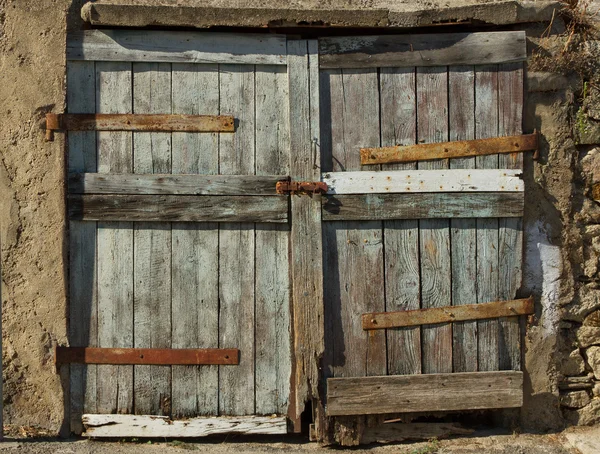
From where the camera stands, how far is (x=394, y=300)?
146 inches

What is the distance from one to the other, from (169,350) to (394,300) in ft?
4.12

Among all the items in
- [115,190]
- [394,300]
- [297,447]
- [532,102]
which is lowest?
[297,447]

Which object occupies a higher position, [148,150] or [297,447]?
[148,150]

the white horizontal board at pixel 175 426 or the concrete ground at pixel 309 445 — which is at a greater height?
the white horizontal board at pixel 175 426

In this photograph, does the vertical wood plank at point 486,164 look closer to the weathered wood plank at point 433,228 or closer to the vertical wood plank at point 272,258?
the weathered wood plank at point 433,228

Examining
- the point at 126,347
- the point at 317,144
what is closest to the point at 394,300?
the point at 317,144

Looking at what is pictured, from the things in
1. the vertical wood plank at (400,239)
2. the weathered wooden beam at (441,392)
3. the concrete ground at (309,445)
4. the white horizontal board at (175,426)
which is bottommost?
the concrete ground at (309,445)

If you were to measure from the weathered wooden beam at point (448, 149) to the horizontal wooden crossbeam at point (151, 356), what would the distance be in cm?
131

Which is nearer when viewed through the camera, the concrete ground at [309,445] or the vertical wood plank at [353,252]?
the concrete ground at [309,445]

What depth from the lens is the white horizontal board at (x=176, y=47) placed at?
11.9ft

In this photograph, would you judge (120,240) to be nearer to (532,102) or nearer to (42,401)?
(42,401)

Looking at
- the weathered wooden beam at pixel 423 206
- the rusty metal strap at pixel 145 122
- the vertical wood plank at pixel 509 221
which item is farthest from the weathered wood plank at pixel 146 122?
the vertical wood plank at pixel 509 221

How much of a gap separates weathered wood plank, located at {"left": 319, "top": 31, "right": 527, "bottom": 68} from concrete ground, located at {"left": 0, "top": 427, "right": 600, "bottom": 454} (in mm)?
2075

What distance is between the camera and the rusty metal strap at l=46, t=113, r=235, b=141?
3.64m
